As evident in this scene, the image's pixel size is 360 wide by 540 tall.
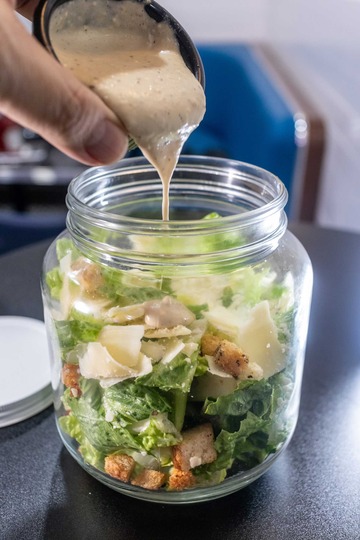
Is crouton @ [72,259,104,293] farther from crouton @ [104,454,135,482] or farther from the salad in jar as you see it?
crouton @ [104,454,135,482]

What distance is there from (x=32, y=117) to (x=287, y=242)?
0.37 meters

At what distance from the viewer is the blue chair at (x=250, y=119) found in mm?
2064

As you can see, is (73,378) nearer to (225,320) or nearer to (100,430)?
(100,430)

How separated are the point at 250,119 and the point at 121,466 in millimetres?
1954

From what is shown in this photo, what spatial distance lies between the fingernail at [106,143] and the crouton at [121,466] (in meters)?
0.31

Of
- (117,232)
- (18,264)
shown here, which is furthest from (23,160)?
(117,232)

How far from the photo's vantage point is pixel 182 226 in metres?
0.60

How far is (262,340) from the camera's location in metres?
0.64

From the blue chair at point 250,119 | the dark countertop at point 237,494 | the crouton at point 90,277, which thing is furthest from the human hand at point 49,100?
the blue chair at point 250,119

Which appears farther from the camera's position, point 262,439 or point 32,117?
point 262,439

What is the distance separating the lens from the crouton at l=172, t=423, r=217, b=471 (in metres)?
0.60

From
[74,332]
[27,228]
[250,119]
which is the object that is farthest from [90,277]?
[250,119]

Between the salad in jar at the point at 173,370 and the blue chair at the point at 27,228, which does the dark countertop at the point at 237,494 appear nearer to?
the salad in jar at the point at 173,370

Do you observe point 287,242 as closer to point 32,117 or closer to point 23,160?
point 32,117
